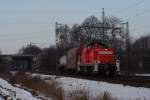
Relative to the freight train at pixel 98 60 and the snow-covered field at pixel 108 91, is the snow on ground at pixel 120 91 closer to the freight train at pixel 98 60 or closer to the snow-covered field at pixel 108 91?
the snow-covered field at pixel 108 91

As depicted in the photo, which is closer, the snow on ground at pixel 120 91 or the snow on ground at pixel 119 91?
the snow on ground at pixel 119 91

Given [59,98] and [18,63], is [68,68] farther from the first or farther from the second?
[18,63]

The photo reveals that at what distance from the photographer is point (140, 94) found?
1839 cm

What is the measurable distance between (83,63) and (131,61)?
27276 mm

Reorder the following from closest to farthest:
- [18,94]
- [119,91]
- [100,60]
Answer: [119,91] < [18,94] < [100,60]

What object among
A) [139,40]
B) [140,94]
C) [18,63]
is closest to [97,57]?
[140,94]

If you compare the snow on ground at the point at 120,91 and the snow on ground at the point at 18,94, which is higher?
the snow on ground at the point at 120,91

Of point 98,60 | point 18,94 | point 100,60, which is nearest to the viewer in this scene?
point 18,94

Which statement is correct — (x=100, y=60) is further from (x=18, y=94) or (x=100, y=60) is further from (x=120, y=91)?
(x=120, y=91)

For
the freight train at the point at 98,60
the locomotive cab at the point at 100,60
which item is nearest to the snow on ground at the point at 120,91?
the locomotive cab at the point at 100,60

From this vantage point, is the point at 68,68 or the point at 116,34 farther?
the point at 116,34

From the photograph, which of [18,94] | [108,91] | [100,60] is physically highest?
[100,60]

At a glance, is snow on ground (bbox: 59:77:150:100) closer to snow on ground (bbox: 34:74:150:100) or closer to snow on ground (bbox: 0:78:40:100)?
snow on ground (bbox: 34:74:150:100)

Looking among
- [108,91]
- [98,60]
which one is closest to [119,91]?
[108,91]
